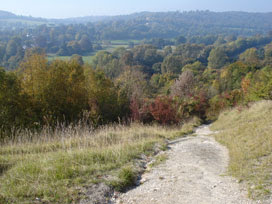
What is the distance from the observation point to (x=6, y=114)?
1247cm

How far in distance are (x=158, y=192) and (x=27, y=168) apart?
8.92 ft

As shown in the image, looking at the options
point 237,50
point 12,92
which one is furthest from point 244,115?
point 237,50

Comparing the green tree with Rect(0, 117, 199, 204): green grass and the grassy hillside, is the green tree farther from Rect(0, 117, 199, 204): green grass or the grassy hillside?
Rect(0, 117, 199, 204): green grass

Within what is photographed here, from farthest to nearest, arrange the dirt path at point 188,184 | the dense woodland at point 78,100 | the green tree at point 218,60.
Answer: the green tree at point 218,60 < the dense woodland at point 78,100 < the dirt path at point 188,184

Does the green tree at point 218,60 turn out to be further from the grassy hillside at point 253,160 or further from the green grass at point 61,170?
the green grass at point 61,170

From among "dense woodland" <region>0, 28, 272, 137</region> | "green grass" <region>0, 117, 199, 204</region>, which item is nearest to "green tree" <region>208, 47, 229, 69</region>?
"dense woodland" <region>0, 28, 272, 137</region>

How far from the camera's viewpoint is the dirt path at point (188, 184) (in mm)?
4566

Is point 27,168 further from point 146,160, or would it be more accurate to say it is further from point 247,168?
point 247,168

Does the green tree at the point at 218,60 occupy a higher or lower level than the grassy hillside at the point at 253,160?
lower

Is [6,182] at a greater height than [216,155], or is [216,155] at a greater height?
[6,182]

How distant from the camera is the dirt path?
4566 millimetres

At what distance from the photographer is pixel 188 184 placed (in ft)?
17.0

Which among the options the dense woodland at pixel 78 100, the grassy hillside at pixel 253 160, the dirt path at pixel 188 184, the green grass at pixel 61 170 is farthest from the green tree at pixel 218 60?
the green grass at pixel 61 170

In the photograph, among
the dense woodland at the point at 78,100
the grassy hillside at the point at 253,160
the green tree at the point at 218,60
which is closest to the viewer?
the grassy hillside at the point at 253,160
